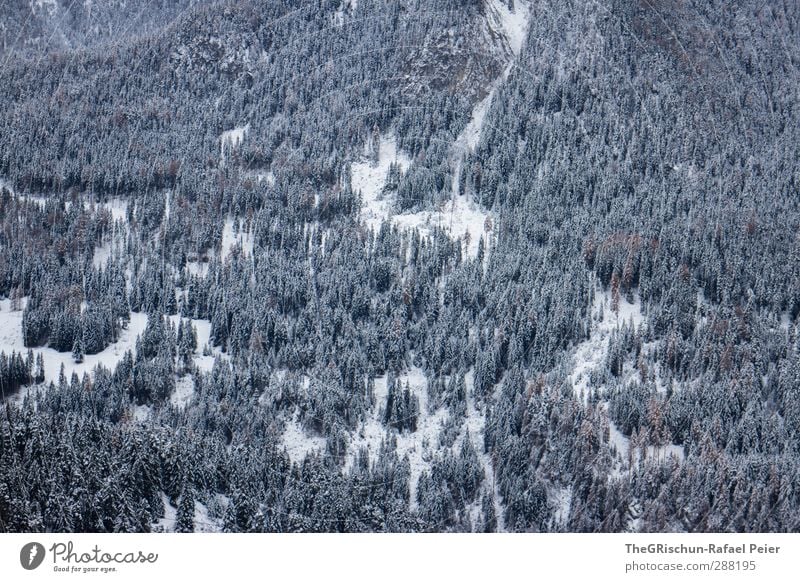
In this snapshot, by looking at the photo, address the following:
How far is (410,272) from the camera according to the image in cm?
10606

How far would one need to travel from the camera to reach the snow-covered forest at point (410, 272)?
67812mm

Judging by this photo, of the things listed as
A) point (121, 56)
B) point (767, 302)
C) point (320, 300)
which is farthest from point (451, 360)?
point (121, 56)

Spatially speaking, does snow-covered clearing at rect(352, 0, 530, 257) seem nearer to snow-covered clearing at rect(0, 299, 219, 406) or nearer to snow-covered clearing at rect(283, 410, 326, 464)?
snow-covered clearing at rect(0, 299, 219, 406)

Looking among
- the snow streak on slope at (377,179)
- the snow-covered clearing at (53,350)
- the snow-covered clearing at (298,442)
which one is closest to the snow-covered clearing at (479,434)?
the snow-covered clearing at (298,442)

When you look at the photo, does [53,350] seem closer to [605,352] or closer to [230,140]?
[230,140]

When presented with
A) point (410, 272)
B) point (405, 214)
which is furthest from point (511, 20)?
point (410, 272)

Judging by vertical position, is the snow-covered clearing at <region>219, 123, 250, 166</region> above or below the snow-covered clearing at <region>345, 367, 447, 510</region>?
above

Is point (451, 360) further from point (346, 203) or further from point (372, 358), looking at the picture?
point (346, 203)

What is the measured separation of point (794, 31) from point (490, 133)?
139ft

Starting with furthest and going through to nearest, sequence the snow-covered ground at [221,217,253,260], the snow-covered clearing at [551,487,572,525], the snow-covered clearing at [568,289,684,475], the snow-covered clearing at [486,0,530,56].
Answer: the snow-covered clearing at [486,0,530,56] < the snow-covered ground at [221,217,253,260] < the snow-covered clearing at [568,289,684,475] < the snow-covered clearing at [551,487,572,525]

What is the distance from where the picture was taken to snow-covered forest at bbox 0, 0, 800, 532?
67.8 m

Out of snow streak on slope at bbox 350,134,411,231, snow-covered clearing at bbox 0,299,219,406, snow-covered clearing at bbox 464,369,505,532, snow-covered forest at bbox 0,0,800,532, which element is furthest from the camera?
snow streak on slope at bbox 350,134,411,231

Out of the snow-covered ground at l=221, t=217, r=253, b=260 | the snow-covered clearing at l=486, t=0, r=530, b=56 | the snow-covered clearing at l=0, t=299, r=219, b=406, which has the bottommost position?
the snow-covered clearing at l=0, t=299, r=219, b=406

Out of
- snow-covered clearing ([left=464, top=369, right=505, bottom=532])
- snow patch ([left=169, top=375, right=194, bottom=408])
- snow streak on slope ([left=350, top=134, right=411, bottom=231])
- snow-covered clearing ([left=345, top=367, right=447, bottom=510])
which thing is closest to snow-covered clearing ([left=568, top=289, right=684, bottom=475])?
snow-covered clearing ([left=464, top=369, right=505, bottom=532])
